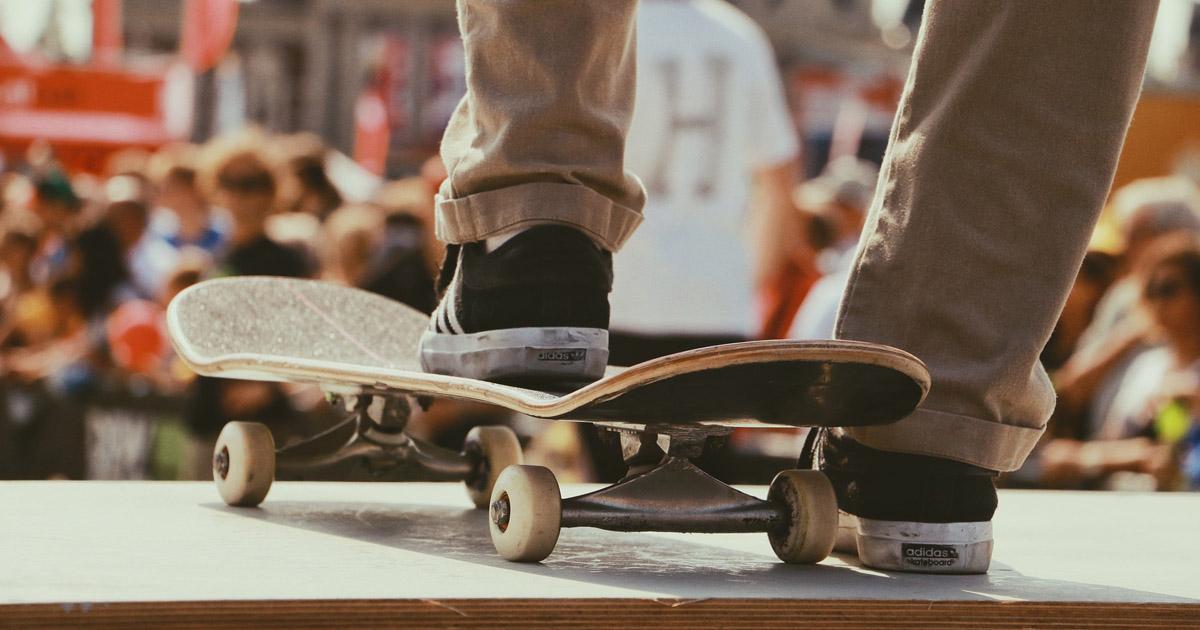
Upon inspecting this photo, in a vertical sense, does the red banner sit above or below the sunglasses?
above

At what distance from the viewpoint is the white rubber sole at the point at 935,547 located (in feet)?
5.19

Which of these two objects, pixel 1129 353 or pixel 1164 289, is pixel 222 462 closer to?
pixel 1164 289

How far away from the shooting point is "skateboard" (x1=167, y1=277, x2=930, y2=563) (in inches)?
54.8

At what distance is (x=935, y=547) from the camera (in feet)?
5.18

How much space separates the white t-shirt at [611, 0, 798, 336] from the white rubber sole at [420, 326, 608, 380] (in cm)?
Answer: 179

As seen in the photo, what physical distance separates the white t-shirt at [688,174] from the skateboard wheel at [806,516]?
6.32 feet

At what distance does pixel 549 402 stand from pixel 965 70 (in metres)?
0.56

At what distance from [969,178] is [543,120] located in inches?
17.8

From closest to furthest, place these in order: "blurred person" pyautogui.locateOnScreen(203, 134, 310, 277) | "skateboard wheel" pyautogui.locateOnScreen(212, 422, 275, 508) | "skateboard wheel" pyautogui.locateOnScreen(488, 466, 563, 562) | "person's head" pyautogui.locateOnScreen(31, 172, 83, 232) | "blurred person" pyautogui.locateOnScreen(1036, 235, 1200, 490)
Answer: "skateboard wheel" pyautogui.locateOnScreen(488, 466, 563, 562)
"skateboard wheel" pyautogui.locateOnScreen(212, 422, 275, 508)
"blurred person" pyautogui.locateOnScreen(1036, 235, 1200, 490)
"blurred person" pyautogui.locateOnScreen(203, 134, 310, 277)
"person's head" pyautogui.locateOnScreen(31, 172, 83, 232)

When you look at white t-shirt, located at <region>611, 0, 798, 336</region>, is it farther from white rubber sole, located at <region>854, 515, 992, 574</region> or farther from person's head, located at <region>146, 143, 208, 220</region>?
person's head, located at <region>146, 143, 208, 220</region>

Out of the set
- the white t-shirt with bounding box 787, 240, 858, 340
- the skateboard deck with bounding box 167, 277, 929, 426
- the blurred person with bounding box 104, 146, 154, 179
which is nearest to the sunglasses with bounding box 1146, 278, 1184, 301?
the white t-shirt with bounding box 787, 240, 858, 340

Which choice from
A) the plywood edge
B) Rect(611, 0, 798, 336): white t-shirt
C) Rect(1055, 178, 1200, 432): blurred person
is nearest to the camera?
the plywood edge

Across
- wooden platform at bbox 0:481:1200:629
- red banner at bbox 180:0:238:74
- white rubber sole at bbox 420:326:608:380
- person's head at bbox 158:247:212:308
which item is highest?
red banner at bbox 180:0:238:74

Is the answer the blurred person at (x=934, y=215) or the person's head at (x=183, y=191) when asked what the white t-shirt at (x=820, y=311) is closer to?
the blurred person at (x=934, y=215)
